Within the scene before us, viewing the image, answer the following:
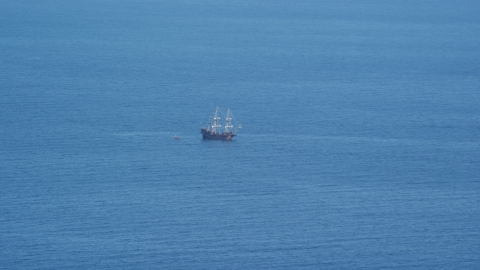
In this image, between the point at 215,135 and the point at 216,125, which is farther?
the point at 216,125

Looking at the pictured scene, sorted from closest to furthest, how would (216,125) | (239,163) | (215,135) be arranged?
(239,163) → (215,135) → (216,125)

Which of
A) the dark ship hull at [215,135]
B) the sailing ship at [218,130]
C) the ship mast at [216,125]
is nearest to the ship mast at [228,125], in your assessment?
the sailing ship at [218,130]

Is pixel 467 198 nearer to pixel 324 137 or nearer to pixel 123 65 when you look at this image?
pixel 324 137

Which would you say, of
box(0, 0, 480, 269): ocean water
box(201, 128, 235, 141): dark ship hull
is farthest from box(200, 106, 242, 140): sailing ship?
box(0, 0, 480, 269): ocean water

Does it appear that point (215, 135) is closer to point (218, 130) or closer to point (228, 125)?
point (218, 130)

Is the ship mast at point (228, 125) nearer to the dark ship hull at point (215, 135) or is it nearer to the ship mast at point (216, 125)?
the ship mast at point (216, 125)

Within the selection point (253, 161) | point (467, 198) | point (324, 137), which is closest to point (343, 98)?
point (324, 137)

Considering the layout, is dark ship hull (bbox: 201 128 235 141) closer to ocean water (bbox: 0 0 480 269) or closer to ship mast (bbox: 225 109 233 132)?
ocean water (bbox: 0 0 480 269)

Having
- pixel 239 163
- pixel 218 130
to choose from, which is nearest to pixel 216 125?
pixel 218 130
